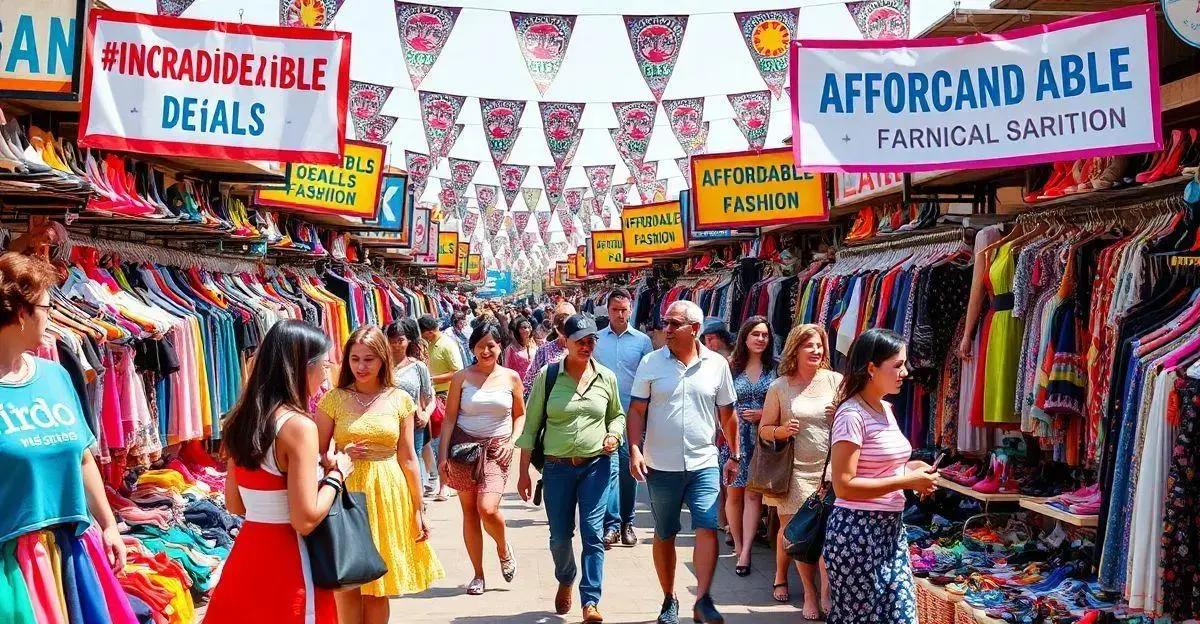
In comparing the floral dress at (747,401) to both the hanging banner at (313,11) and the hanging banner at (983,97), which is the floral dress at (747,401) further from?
the hanging banner at (313,11)

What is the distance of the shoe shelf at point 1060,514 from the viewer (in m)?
5.38

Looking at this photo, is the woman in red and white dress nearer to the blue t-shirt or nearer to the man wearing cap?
the blue t-shirt

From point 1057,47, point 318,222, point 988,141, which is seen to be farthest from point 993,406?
point 318,222

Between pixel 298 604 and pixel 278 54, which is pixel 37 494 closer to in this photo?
pixel 298 604

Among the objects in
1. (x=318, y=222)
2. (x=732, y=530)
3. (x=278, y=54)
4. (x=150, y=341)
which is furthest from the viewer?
(x=318, y=222)

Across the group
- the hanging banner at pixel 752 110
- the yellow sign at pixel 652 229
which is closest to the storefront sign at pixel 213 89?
the hanging banner at pixel 752 110

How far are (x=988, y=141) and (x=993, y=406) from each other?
6.24ft

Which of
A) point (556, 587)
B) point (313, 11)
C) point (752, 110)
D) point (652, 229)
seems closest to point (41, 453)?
point (556, 587)

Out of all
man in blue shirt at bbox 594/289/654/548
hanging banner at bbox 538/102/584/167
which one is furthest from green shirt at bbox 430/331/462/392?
hanging banner at bbox 538/102/584/167

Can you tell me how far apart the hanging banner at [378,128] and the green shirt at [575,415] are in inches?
392

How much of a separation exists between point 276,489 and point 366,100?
43.4 ft

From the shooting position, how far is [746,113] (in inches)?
642

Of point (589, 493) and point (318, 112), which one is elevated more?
point (318, 112)

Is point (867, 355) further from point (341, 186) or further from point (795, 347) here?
point (341, 186)
